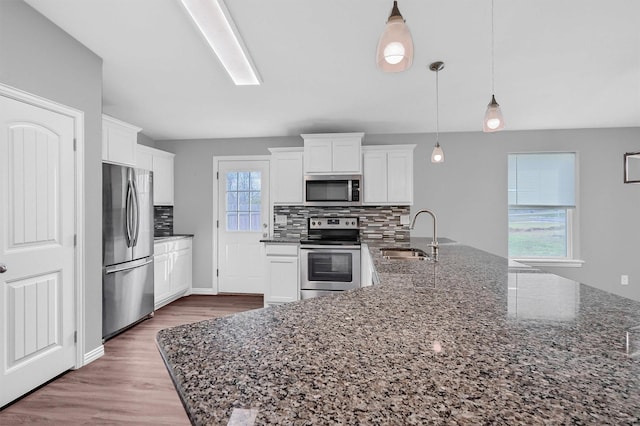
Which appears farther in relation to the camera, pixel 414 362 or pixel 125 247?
pixel 125 247

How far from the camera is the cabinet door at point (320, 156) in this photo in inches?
160

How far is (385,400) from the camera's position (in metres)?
0.48

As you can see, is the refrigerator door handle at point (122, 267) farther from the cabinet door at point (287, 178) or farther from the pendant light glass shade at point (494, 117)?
the pendant light glass shade at point (494, 117)

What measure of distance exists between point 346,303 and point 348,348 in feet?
1.17

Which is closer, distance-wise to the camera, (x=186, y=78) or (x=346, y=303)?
(x=346, y=303)

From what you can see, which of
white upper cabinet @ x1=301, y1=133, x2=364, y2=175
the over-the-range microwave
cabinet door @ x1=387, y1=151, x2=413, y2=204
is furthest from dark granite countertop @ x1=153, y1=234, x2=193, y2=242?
cabinet door @ x1=387, y1=151, x2=413, y2=204

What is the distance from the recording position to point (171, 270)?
4250 millimetres

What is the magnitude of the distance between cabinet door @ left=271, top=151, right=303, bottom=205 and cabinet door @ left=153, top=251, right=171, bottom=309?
159 centimetres

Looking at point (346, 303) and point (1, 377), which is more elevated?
point (346, 303)

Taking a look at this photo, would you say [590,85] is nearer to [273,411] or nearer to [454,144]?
[454,144]

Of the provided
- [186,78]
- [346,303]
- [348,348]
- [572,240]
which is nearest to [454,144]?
[572,240]

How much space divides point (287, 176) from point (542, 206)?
348 cm

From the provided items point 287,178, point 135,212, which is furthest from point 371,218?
point 135,212

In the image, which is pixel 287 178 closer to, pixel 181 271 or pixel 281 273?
pixel 281 273
